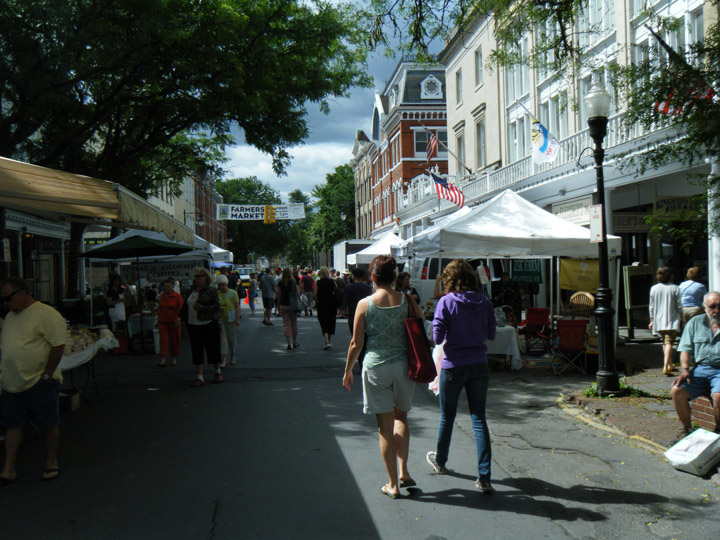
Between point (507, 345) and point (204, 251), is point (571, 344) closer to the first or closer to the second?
point (507, 345)

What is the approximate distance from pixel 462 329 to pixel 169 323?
8.43 meters

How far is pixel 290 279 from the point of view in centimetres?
1442

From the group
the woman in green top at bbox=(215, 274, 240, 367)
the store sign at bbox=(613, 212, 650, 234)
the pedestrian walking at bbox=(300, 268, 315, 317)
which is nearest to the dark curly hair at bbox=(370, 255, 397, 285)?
the woman in green top at bbox=(215, 274, 240, 367)

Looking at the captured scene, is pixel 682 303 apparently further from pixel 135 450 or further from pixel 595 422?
pixel 135 450

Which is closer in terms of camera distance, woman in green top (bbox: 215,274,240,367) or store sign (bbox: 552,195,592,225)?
woman in green top (bbox: 215,274,240,367)

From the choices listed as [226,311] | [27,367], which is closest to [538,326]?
[226,311]

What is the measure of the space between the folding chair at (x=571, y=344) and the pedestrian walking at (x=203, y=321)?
5.42 meters

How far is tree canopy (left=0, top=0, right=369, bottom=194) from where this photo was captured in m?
11.2

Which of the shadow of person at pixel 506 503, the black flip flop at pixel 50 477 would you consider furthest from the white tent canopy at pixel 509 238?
the black flip flop at pixel 50 477

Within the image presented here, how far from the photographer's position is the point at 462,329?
16.5ft

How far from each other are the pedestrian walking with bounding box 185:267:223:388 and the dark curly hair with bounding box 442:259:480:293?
5.29 metres

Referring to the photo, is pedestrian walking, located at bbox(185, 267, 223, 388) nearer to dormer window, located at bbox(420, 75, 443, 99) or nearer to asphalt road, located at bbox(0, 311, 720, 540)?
asphalt road, located at bbox(0, 311, 720, 540)

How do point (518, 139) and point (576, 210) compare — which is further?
point (518, 139)

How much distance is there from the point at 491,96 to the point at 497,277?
28.4 ft
